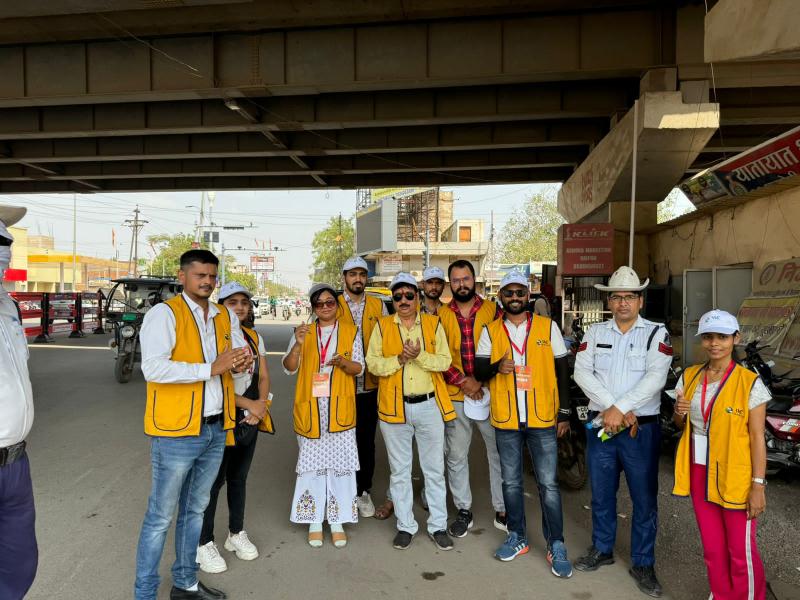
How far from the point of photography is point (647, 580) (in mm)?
3506

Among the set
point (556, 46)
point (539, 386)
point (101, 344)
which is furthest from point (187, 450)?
point (101, 344)

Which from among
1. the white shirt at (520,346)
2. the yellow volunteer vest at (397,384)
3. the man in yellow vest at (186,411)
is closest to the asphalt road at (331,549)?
the man in yellow vest at (186,411)

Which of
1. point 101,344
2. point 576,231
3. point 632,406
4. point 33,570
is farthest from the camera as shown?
point 101,344

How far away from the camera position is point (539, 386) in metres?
3.93

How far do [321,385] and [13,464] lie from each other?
2.08 meters

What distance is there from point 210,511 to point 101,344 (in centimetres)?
1792

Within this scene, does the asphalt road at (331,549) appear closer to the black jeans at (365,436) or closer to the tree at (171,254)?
the black jeans at (365,436)

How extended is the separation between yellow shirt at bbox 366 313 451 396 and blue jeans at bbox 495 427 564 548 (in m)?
0.63

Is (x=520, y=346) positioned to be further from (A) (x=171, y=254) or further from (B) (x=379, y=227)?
(A) (x=171, y=254)

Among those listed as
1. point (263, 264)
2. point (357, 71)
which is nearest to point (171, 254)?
point (263, 264)

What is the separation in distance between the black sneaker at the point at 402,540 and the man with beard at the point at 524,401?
25.6 inches

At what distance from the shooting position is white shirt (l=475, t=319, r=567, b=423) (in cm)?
392

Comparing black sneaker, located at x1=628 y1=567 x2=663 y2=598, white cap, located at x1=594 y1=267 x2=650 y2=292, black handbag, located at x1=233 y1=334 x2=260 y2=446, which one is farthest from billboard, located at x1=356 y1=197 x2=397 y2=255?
black sneaker, located at x1=628 y1=567 x2=663 y2=598

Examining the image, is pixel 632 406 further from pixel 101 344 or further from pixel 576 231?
pixel 101 344
